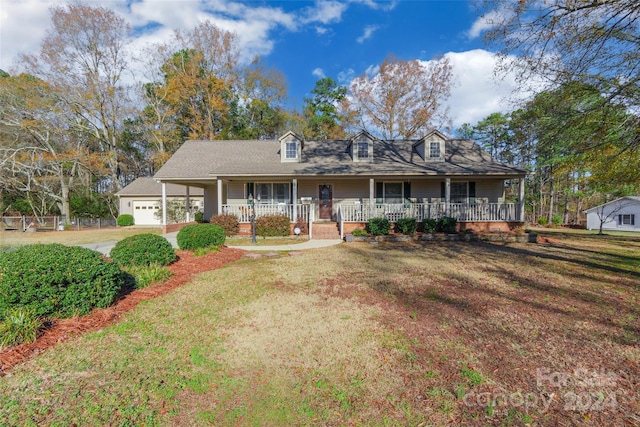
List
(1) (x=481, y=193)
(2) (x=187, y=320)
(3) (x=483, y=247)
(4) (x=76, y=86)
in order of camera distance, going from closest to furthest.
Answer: (2) (x=187, y=320)
(3) (x=483, y=247)
(1) (x=481, y=193)
(4) (x=76, y=86)

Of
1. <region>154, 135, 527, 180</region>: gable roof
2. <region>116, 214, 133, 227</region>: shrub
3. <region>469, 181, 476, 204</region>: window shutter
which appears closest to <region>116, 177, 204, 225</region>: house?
<region>116, 214, 133, 227</region>: shrub

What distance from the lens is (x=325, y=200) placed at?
15992mm

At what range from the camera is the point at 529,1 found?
6.89 meters

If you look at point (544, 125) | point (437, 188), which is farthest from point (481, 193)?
point (544, 125)

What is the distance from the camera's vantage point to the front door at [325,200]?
1595 cm

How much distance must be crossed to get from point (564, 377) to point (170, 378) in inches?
160

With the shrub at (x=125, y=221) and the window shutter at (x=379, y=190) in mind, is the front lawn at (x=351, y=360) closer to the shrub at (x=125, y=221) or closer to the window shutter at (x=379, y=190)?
the window shutter at (x=379, y=190)

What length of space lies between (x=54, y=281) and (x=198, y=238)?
544 cm

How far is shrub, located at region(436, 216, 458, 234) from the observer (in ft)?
42.7

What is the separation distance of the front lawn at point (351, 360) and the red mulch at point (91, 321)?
222 mm

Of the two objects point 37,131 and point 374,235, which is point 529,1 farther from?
point 37,131

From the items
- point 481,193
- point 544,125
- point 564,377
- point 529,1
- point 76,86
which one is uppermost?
point 76,86

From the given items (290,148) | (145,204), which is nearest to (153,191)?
(145,204)

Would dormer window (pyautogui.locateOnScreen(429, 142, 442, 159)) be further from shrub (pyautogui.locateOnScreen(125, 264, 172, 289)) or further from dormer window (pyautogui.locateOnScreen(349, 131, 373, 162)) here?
shrub (pyautogui.locateOnScreen(125, 264, 172, 289))
